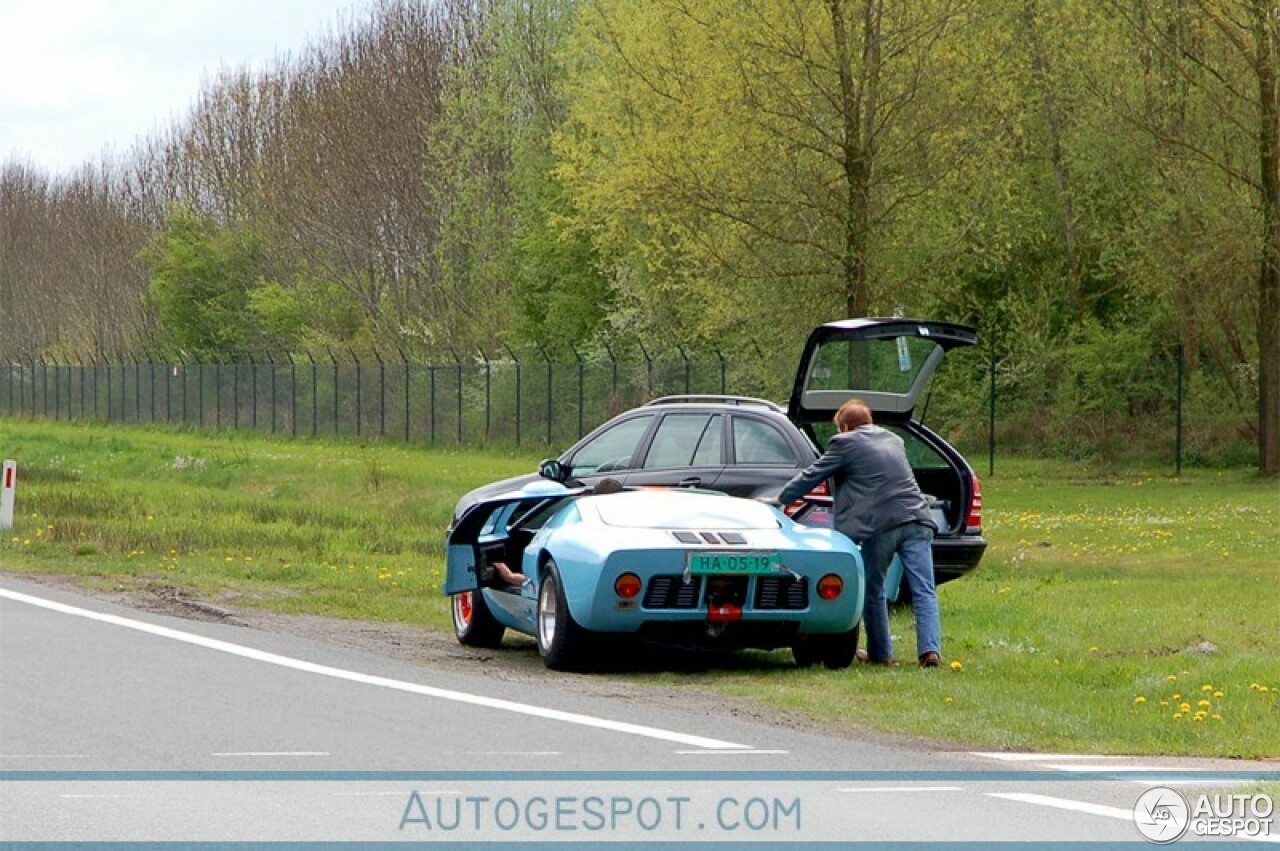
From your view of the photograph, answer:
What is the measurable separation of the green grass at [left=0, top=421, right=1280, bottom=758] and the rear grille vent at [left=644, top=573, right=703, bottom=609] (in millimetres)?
486

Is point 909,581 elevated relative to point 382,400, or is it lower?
lower

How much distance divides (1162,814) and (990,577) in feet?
45.7

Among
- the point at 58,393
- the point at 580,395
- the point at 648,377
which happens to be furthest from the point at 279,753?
the point at 58,393

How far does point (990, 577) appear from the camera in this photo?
22.0 m

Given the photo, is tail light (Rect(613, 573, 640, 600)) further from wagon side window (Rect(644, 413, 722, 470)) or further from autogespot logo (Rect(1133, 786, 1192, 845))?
autogespot logo (Rect(1133, 786, 1192, 845))

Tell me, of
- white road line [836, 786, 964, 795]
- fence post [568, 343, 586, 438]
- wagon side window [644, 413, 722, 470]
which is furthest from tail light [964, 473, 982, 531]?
fence post [568, 343, 586, 438]

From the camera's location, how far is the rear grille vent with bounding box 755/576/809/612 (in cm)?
1302

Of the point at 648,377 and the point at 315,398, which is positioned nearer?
the point at 648,377

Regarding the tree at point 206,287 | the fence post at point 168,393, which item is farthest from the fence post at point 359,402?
the tree at point 206,287

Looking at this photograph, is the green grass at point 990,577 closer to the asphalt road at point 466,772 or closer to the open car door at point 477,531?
the asphalt road at point 466,772

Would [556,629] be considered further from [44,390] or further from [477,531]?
[44,390]

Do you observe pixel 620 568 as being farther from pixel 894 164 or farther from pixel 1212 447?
pixel 1212 447

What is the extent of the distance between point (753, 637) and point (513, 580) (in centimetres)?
194

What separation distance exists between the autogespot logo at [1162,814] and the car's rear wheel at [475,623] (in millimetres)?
6779
